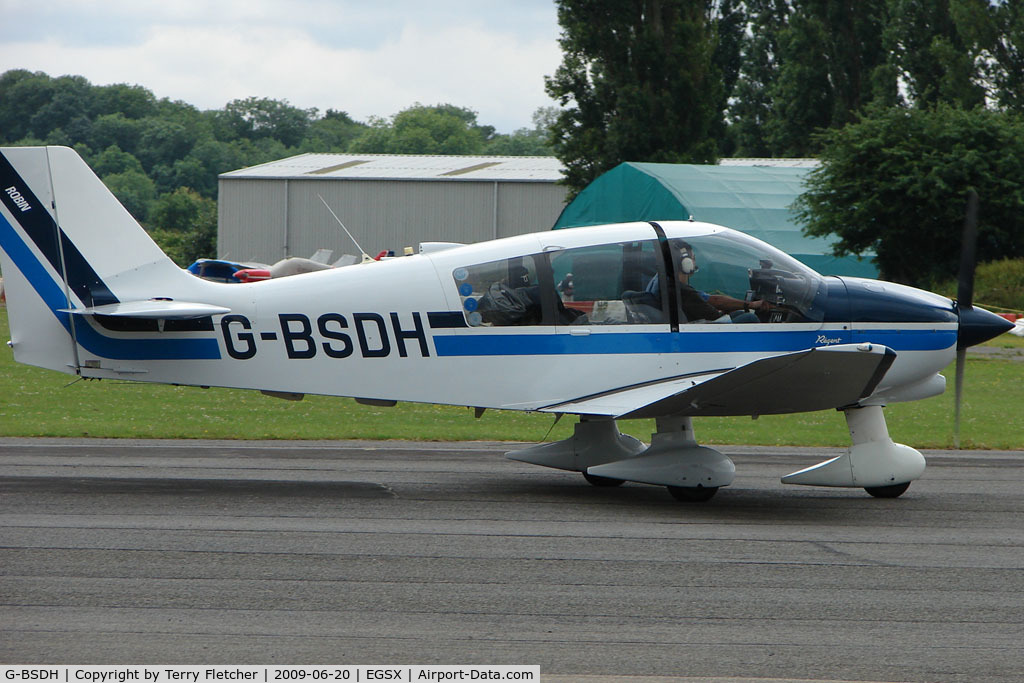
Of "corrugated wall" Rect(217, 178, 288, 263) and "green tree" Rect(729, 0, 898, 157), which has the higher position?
"green tree" Rect(729, 0, 898, 157)

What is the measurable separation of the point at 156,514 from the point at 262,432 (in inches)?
225

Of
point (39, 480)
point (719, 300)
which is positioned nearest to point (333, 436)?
point (39, 480)

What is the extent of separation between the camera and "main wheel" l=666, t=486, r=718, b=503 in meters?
9.57

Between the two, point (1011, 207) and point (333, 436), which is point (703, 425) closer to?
point (333, 436)

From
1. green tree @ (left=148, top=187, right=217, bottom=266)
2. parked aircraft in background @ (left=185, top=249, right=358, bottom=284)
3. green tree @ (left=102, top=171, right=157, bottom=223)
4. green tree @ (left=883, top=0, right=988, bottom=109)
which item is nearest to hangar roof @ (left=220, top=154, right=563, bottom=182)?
green tree @ (left=148, top=187, right=217, bottom=266)

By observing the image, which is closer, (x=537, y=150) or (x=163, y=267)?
(x=163, y=267)

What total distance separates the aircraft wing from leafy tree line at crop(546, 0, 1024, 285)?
26359 millimetres

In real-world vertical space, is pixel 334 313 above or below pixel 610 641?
above


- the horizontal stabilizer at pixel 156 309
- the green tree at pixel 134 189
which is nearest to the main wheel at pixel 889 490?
the horizontal stabilizer at pixel 156 309

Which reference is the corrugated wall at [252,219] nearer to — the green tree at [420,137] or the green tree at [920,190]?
the green tree at [920,190]

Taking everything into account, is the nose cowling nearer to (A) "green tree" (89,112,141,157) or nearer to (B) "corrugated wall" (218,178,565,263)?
(B) "corrugated wall" (218,178,565,263)

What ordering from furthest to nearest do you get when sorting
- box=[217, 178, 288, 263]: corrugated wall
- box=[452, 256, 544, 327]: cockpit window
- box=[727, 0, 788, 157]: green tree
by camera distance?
box=[727, 0, 788, 157]: green tree
box=[217, 178, 288, 263]: corrugated wall
box=[452, 256, 544, 327]: cockpit window

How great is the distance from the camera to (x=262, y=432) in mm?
14539

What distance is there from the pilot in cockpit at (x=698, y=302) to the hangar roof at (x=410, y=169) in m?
44.8
